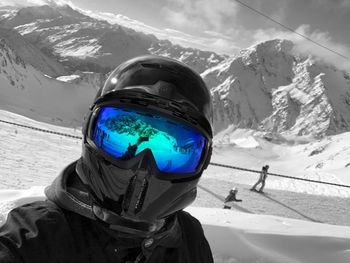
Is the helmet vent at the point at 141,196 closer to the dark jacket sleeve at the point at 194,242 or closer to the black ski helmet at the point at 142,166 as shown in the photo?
the black ski helmet at the point at 142,166

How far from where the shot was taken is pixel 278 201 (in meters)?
12.8

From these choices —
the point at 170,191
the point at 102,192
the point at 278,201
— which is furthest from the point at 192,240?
the point at 278,201

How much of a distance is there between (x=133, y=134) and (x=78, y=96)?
125624mm

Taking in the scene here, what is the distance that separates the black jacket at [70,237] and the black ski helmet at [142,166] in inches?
2.1

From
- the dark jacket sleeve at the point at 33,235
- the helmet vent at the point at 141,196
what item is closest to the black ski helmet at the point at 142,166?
the helmet vent at the point at 141,196

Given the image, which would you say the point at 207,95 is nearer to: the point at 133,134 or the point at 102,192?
the point at 133,134

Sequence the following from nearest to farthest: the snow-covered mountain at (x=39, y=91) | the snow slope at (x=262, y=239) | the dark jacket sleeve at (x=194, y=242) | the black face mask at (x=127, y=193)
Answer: the black face mask at (x=127, y=193) < the dark jacket sleeve at (x=194, y=242) < the snow slope at (x=262, y=239) < the snow-covered mountain at (x=39, y=91)

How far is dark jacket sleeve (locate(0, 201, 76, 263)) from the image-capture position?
1.31 metres

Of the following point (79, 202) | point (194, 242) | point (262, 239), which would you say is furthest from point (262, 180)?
point (79, 202)

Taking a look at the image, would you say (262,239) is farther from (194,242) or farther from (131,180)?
(131,180)

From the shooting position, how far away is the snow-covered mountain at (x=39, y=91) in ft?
265

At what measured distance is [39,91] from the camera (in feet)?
326

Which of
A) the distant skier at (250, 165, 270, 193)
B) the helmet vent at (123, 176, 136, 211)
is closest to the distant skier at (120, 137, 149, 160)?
the helmet vent at (123, 176, 136, 211)

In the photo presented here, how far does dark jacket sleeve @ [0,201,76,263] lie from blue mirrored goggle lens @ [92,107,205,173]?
1.23 feet
